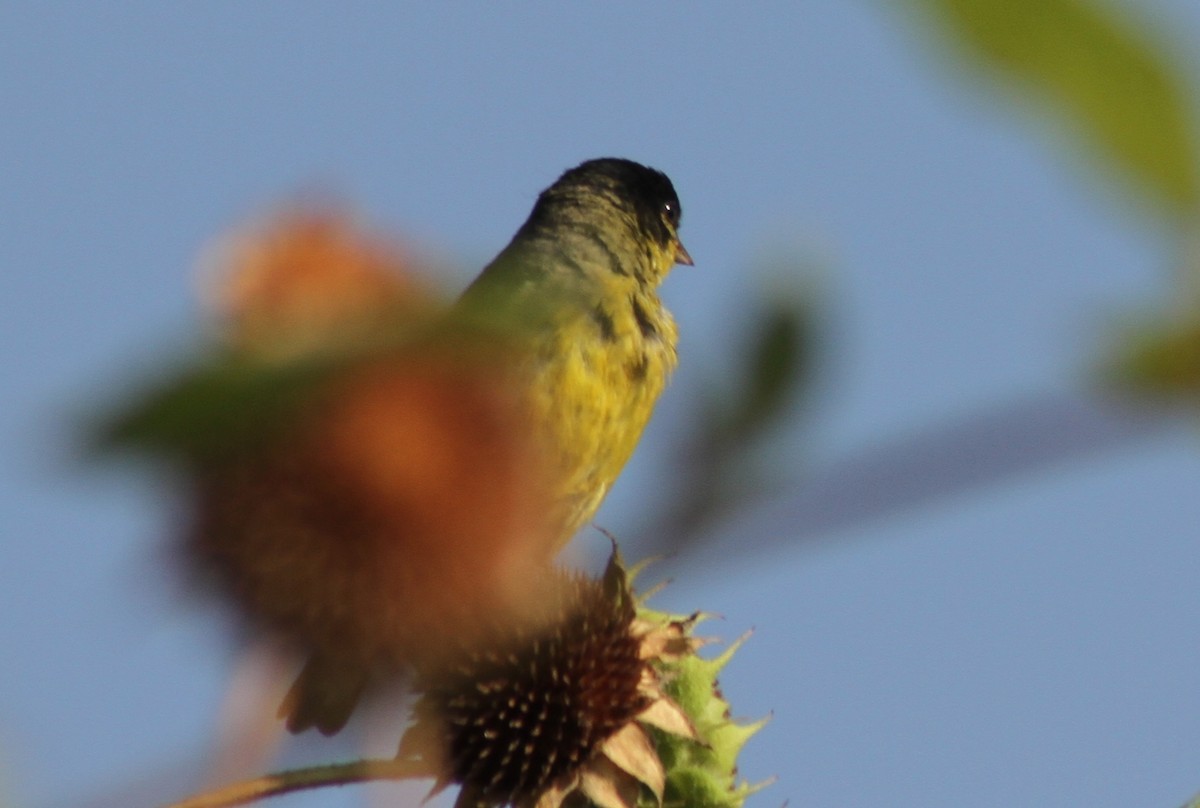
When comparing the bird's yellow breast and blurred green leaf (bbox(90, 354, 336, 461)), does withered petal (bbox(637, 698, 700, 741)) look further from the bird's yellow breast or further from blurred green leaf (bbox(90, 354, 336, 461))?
blurred green leaf (bbox(90, 354, 336, 461))

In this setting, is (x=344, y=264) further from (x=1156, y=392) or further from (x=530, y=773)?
(x=530, y=773)

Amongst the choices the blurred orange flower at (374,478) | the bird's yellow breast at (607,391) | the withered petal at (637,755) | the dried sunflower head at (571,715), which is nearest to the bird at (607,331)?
the bird's yellow breast at (607,391)

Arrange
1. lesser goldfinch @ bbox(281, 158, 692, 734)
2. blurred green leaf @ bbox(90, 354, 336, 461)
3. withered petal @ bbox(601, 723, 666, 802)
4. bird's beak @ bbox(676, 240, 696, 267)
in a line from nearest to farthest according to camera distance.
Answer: blurred green leaf @ bbox(90, 354, 336, 461) < withered petal @ bbox(601, 723, 666, 802) < lesser goldfinch @ bbox(281, 158, 692, 734) < bird's beak @ bbox(676, 240, 696, 267)

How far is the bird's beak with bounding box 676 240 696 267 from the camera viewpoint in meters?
6.71

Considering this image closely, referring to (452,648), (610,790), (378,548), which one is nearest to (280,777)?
(452,648)

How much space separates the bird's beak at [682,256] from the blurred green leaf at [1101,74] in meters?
6.23

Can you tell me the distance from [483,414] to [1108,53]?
232 mm

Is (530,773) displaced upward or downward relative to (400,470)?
downward

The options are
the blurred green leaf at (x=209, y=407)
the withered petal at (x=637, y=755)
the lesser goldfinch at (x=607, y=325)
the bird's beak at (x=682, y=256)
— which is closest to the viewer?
the blurred green leaf at (x=209, y=407)

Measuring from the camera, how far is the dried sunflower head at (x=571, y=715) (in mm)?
3389

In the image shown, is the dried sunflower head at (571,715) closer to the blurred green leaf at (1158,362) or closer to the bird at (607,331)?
the bird at (607,331)

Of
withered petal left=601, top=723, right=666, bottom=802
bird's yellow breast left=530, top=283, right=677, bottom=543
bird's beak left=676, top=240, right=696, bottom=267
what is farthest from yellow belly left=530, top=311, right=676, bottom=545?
withered petal left=601, top=723, right=666, bottom=802

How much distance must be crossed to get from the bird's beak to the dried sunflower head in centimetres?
337

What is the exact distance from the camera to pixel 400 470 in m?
0.50
